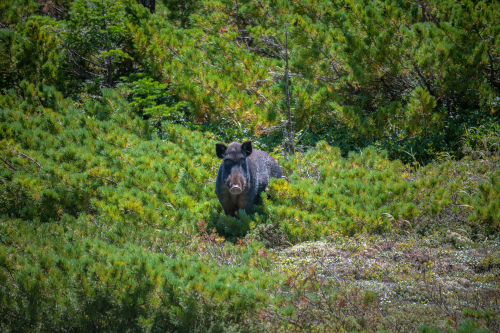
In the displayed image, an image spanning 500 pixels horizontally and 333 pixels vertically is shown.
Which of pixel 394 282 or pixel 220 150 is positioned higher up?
pixel 220 150

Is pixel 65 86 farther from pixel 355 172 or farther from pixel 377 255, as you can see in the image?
pixel 377 255

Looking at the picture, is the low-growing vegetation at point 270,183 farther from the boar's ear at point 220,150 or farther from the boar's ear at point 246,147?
the boar's ear at point 220,150

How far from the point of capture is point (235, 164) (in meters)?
6.71

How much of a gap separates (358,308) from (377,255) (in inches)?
63.7

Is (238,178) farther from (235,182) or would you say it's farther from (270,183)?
(270,183)

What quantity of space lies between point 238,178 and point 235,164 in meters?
0.32

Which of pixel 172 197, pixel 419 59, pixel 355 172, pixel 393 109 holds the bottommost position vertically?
pixel 172 197

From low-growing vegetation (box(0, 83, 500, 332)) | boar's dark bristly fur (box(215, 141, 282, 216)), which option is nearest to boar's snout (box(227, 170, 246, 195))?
boar's dark bristly fur (box(215, 141, 282, 216))

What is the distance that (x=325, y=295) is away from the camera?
450cm

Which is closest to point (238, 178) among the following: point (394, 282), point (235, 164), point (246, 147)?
point (235, 164)

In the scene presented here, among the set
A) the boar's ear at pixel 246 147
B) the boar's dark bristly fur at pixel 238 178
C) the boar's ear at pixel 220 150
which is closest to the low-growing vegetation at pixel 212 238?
the boar's dark bristly fur at pixel 238 178

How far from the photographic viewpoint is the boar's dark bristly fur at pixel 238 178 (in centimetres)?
658

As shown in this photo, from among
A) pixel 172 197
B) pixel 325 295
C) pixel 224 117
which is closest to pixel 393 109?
pixel 224 117

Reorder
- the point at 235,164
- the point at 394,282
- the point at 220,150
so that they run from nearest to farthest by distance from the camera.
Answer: the point at 394,282
the point at 235,164
the point at 220,150
